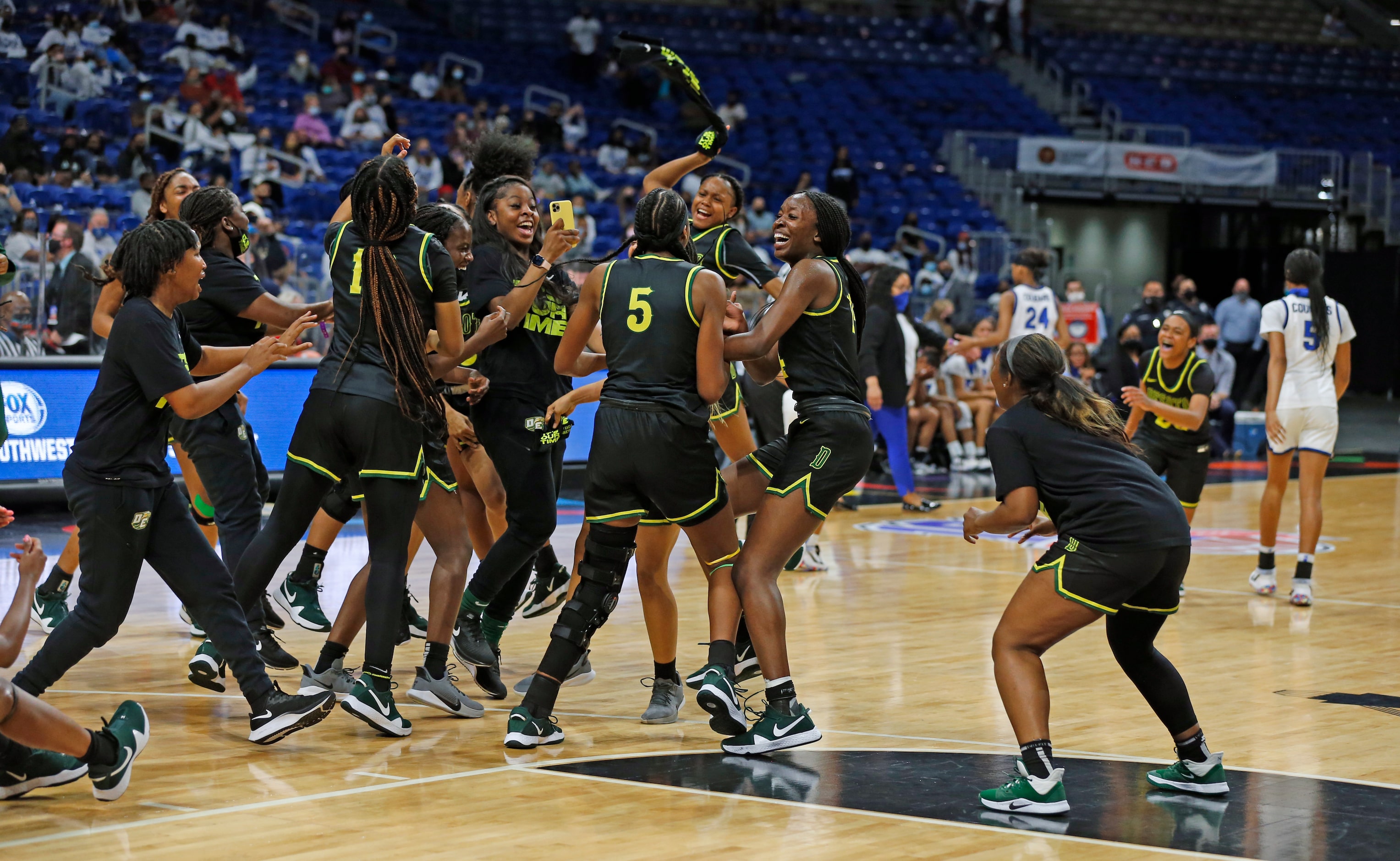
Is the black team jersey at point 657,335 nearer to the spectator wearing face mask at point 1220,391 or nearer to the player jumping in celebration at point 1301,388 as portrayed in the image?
the player jumping in celebration at point 1301,388

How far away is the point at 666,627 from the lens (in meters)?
5.85

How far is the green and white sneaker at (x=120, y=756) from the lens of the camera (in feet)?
14.7

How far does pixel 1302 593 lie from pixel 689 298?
506 centimetres

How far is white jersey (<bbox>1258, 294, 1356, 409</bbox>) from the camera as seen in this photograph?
9.06 metres

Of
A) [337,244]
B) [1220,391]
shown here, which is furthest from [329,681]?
[1220,391]

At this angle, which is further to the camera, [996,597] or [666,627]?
[996,597]

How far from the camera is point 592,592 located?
5340 millimetres

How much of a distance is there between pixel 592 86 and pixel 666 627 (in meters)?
19.8

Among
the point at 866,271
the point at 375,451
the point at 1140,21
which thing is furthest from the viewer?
the point at 1140,21

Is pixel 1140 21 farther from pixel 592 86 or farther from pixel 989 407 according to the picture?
pixel 989 407

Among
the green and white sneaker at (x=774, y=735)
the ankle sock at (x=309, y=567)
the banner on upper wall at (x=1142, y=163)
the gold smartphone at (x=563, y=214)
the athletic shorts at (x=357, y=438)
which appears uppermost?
the banner on upper wall at (x=1142, y=163)

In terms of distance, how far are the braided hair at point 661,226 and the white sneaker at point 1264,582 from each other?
512 cm

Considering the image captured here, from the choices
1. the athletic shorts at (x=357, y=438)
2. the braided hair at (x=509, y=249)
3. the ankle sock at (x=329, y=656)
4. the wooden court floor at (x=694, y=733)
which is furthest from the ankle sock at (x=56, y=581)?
the braided hair at (x=509, y=249)

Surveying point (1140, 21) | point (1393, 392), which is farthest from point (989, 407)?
point (1140, 21)
